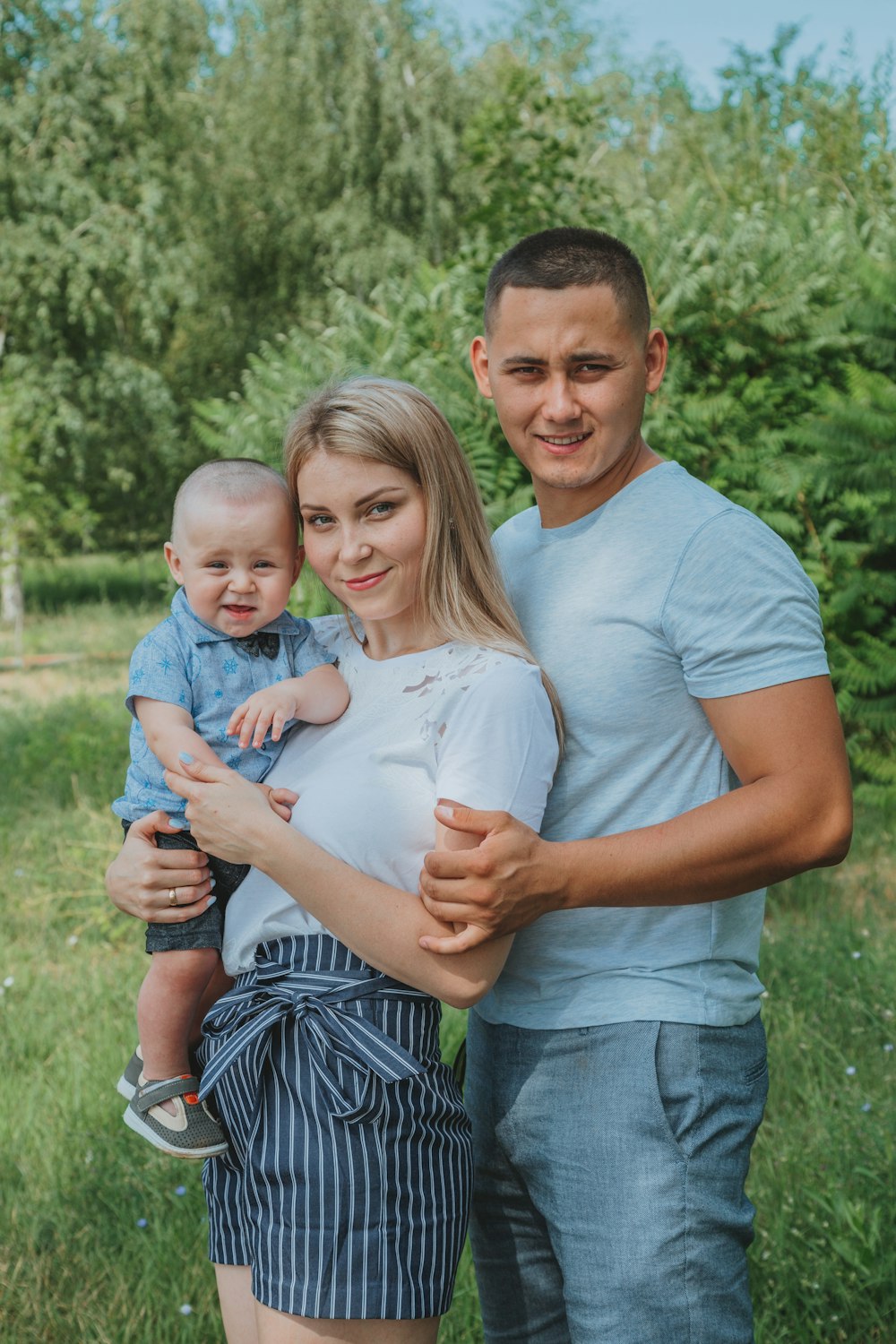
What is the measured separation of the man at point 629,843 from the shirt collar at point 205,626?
440 mm

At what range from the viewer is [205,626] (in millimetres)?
2301

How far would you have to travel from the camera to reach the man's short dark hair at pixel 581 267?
199cm

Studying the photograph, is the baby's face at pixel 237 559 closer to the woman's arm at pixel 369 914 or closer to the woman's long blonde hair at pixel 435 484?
the woman's long blonde hair at pixel 435 484

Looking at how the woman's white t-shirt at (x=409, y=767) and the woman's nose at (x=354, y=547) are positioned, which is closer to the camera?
the woman's white t-shirt at (x=409, y=767)

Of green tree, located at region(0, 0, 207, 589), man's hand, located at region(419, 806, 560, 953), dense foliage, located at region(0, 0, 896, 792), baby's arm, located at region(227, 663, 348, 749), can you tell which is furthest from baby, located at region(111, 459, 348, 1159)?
green tree, located at region(0, 0, 207, 589)

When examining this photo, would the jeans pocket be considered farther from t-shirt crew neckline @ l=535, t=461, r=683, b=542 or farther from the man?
t-shirt crew neckline @ l=535, t=461, r=683, b=542

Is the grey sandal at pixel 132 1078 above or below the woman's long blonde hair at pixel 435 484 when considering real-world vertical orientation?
below

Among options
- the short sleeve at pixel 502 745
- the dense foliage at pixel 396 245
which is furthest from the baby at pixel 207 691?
the dense foliage at pixel 396 245

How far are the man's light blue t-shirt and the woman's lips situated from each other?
0.87ft

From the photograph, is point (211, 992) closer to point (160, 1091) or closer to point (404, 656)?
point (160, 1091)

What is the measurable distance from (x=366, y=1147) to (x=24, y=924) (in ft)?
14.5

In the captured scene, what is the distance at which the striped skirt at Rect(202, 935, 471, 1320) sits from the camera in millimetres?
1781

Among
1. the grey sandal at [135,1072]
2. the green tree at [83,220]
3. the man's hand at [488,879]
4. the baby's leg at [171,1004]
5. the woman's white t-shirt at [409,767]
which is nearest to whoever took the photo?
the man's hand at [488,879]

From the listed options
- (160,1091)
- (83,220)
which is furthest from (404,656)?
(83,220)
